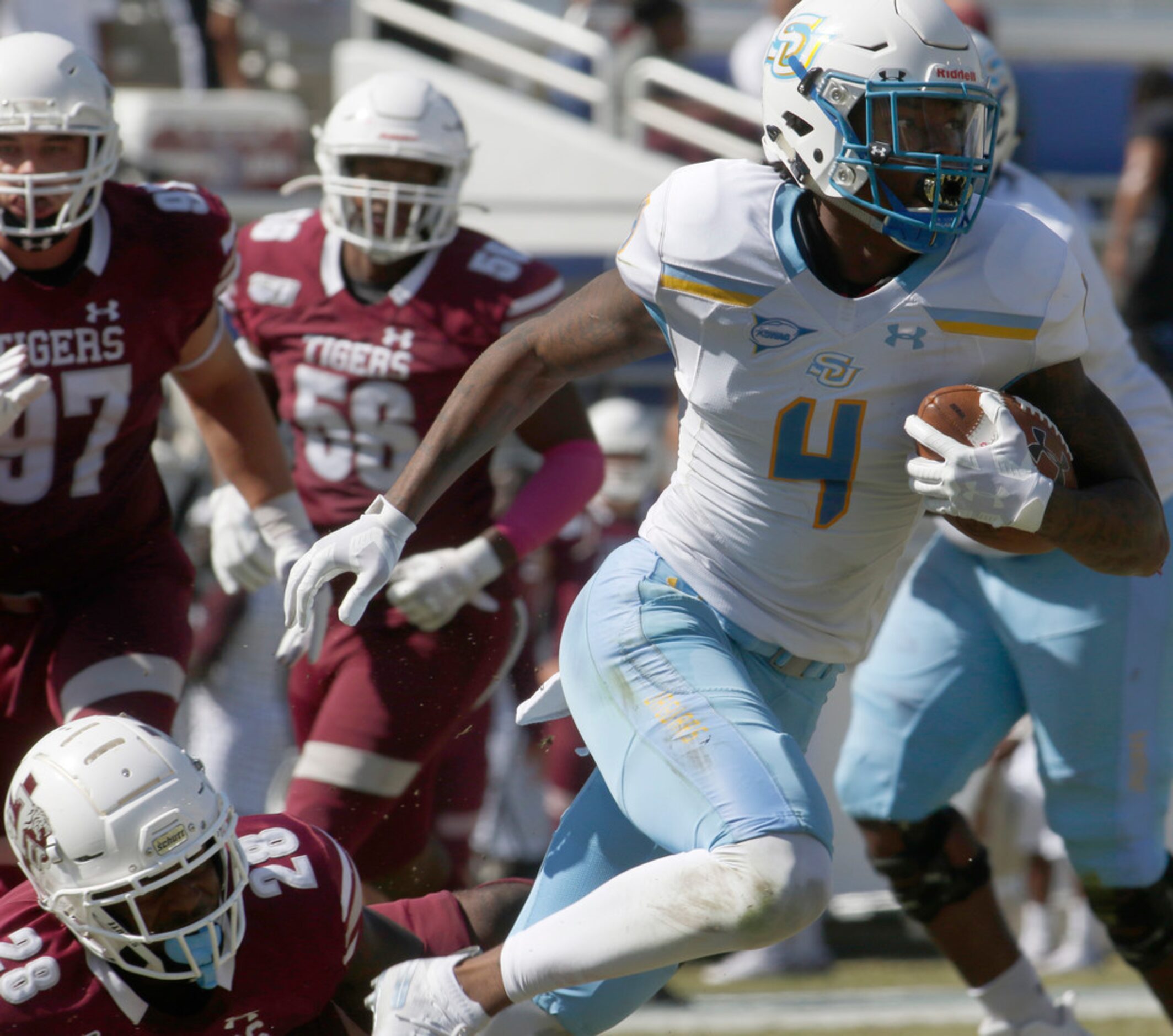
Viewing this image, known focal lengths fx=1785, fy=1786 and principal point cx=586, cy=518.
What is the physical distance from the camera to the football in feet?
8.52

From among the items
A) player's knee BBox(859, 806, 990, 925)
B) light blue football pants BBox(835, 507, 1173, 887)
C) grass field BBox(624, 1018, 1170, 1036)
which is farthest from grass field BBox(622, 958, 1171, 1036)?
light blue football pants BBox(835, 507, 1173, 887)

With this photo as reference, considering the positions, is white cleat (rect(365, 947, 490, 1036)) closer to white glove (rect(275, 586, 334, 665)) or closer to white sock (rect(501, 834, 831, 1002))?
white sock (rect(501, 834, 831, 1002))

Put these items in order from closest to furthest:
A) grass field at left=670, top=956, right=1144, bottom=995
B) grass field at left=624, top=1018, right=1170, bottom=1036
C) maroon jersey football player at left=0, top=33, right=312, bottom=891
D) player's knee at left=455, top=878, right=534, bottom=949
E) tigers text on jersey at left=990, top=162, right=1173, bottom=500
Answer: player's knee at left=455, top=878, right=534, bottom=949
maroon jersey football player at left=0, top=33, right=312, bottom=891
tigers text on jersey at left=990, top=162, right=1173, bottom=500
grass field at left=624, top=1018, right=1170, bottom=1036
grass field at left=670, top=956, right=1144, bottom=995

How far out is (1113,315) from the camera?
12.1 ft

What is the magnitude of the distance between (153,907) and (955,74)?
5.88ft

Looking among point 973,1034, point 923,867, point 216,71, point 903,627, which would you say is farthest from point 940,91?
point 216,71

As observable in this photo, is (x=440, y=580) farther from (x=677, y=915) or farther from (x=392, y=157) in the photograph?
(x=677, y=915)

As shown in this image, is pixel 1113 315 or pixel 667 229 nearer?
pixel 667 229

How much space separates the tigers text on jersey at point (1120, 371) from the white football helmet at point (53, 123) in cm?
186

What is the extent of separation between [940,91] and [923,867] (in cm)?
178

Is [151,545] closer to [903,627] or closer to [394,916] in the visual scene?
[394,916]

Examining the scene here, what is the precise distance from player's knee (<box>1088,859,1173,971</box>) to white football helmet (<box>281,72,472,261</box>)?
2080 millimetres

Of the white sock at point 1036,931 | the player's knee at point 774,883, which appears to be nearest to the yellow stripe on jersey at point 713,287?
the player's knee at point 774,883

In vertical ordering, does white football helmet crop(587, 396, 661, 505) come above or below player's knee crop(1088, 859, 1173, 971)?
below
